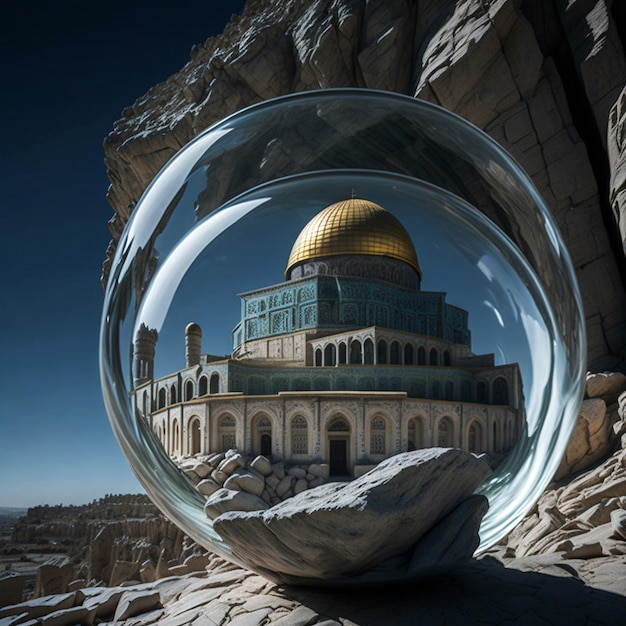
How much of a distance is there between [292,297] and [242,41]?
1621 cm

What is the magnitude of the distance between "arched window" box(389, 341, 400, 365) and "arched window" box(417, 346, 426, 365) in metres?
0.06

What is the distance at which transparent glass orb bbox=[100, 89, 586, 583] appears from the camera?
1.42 m

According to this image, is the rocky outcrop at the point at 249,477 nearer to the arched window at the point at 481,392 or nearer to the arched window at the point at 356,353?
the arched window at the point at 356,353

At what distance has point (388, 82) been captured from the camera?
11.3m

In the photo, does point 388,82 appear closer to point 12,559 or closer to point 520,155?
point 520,155

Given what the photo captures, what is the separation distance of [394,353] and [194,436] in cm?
63

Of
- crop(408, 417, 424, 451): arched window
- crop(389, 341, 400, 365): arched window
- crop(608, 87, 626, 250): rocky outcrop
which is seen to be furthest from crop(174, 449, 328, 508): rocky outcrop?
crop(608, 87, 626, 250): rocky outcrop

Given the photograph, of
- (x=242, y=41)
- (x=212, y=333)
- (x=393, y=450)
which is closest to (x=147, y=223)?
(x=212, y=333)

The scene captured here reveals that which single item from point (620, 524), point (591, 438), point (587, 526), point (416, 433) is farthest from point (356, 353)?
point (591, 438)

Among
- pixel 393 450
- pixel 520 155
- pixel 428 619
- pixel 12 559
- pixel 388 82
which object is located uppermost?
pixel 388 82

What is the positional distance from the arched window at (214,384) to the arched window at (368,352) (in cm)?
42

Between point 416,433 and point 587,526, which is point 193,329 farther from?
point 587,526

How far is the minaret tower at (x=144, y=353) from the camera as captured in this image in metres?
1.46

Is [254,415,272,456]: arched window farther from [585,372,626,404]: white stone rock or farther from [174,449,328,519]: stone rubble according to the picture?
[585,372,626,404]: white stone rock
